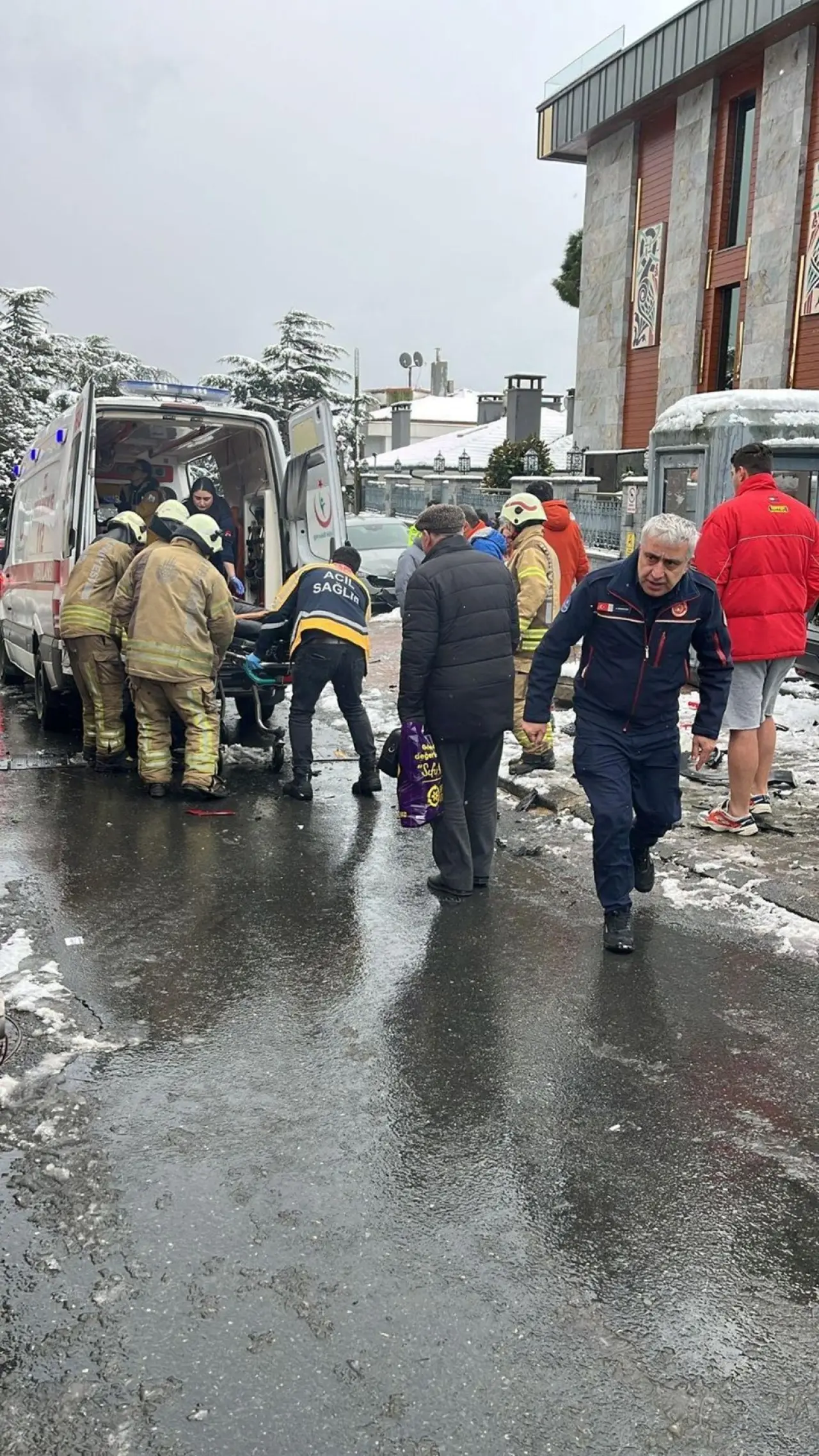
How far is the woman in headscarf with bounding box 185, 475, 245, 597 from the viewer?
30.0 feet

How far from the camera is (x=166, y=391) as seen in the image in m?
9.04

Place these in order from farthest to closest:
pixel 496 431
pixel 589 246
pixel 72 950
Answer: pixel 496 431 → pixel 589 246 → pixel 72 950

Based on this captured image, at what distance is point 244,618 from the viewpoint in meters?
9.02

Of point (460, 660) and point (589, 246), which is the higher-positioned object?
point (589, 246)

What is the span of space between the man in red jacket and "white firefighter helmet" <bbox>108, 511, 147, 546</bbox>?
387 centimetres

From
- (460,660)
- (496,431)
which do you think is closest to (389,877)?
(460,660)

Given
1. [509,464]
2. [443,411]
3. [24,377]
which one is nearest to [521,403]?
[509,464]

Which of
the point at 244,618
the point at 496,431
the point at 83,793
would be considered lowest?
the point at 83,793

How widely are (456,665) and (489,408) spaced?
55.4 meters

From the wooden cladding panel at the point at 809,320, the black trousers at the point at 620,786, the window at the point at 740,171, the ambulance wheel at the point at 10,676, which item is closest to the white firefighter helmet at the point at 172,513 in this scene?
the black trousers at the point at 620,786

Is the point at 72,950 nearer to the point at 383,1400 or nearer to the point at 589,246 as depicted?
the point at 383,1400

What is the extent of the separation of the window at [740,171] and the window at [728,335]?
40.3 inches

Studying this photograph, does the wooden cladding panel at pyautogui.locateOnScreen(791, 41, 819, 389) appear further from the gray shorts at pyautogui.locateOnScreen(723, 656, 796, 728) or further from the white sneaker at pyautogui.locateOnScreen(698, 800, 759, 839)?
the white sneaker at pyautogui.locateOnScreen(698, 800, 759, 839)

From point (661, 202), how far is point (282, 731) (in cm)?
2382
